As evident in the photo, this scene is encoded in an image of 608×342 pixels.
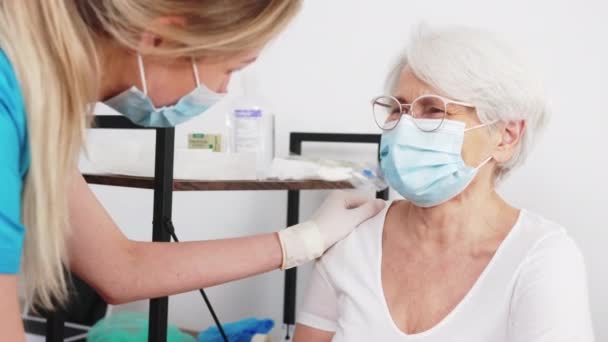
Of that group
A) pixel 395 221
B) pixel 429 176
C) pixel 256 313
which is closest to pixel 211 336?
pixel 256 313

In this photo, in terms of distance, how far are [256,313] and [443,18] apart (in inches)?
47.2

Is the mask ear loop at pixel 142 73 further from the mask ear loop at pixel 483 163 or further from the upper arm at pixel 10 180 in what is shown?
the mask ear loop at pixel 483 163

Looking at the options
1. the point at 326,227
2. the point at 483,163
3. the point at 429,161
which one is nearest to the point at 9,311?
the point at 326,227

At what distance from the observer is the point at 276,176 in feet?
4.86

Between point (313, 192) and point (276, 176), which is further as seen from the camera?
point (313, 192)

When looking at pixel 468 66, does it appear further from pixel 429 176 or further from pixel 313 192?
pixel 313 192

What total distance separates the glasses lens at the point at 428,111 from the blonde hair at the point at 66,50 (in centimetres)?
43

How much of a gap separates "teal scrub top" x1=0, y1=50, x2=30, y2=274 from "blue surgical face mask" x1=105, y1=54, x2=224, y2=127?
21 cm

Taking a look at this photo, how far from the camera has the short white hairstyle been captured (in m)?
1.18

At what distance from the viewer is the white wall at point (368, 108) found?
179 cm

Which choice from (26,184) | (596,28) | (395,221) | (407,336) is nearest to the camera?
(26,184)

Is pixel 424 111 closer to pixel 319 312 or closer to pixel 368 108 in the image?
pixel 319 312

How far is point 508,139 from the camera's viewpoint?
126cm

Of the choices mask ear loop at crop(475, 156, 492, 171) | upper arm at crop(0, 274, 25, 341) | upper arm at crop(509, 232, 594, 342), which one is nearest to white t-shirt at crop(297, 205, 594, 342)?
upper arm at crop(509, 232, 594, 342)
